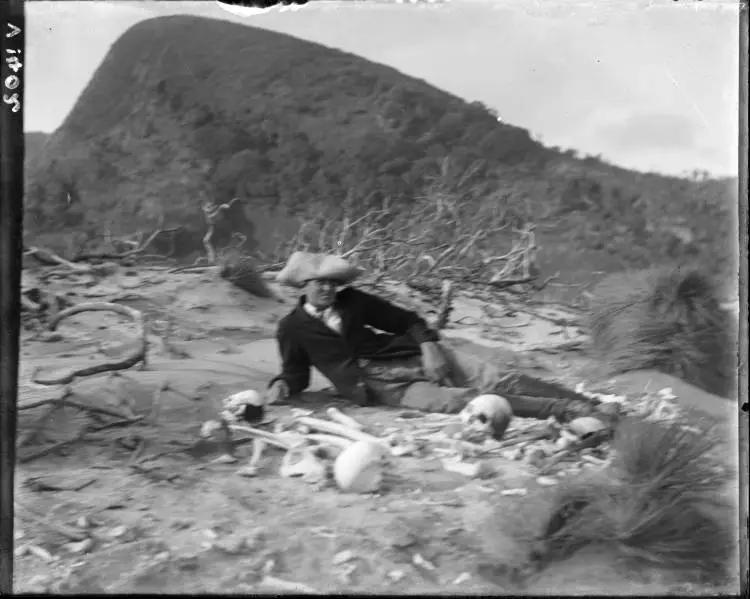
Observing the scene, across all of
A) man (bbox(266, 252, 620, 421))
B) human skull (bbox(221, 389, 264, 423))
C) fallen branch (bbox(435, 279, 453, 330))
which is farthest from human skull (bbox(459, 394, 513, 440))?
human skull (bbox(221, 389, 264, 423))

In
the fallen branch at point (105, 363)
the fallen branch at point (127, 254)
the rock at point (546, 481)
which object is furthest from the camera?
the fallen branch at point (127, 254)

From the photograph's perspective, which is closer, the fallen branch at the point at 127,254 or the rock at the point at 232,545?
the rock at the point at 232,545

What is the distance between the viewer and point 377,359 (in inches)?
90.3

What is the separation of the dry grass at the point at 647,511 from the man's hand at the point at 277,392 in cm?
75

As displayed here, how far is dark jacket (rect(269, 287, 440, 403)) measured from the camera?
7.45 ft

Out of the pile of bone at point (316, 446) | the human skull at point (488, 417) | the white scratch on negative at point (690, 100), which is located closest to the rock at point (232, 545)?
the pile of bone at point (316, 446)

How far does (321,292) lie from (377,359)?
287 millimetres

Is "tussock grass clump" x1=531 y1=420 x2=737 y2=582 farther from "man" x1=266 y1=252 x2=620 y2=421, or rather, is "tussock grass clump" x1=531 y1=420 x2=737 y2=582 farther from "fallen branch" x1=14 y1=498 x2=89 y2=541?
"fallen branch" x1=14 y1=498 x2=89 y2=541

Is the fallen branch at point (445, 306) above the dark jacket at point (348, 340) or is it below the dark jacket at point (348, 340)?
above

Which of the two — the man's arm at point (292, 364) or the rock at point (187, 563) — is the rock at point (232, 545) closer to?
the rock at point (187, 563)

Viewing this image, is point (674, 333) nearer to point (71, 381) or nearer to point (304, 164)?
point (304, 164)

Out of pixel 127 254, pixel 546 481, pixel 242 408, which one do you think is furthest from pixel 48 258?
pixel 546 481

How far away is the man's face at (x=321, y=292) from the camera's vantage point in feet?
7.58

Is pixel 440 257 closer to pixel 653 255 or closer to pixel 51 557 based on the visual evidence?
pixel 653 255
